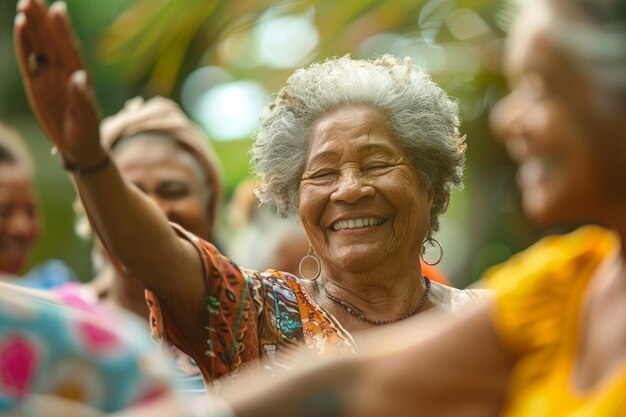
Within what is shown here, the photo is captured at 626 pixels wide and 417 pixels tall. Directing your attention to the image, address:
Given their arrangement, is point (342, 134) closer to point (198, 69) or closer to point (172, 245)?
point (172, 245)

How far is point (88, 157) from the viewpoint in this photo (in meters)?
2.99

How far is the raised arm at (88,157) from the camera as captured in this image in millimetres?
2848

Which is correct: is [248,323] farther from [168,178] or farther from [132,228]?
[168,178]

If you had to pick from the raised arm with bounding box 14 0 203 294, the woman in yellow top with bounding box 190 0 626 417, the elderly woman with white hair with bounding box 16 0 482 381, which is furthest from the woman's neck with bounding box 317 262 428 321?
the woman in yellow top with bounding box 190 0 626 417

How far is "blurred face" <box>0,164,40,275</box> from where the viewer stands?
18.3 feet

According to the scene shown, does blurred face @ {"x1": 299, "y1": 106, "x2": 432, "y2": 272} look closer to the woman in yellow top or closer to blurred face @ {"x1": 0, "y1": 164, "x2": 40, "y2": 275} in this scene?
the woman in yellow top

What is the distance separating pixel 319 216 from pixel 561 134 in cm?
198

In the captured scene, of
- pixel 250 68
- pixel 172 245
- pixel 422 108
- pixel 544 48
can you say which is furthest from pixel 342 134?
pixel 250 68

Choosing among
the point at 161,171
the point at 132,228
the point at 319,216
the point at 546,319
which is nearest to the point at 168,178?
the point at 161,171

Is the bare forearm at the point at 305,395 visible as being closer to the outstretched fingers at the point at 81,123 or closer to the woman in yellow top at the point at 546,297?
the woman in yellow top at the point at 546,297

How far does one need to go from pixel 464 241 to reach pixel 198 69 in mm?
2798

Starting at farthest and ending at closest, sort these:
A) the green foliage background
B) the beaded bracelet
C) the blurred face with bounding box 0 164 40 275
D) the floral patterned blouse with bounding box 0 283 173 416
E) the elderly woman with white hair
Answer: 1. the green foliage background
2. the blurred face with bounding box 0 164 40 275
3. the elderly woman with white hair
4. the beaded bracelet
5. the floral patterned blouse with bounding box 0 283 173 416

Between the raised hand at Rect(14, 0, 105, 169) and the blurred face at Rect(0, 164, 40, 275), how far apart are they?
8.97 ft

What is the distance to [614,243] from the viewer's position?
6.28 ft
